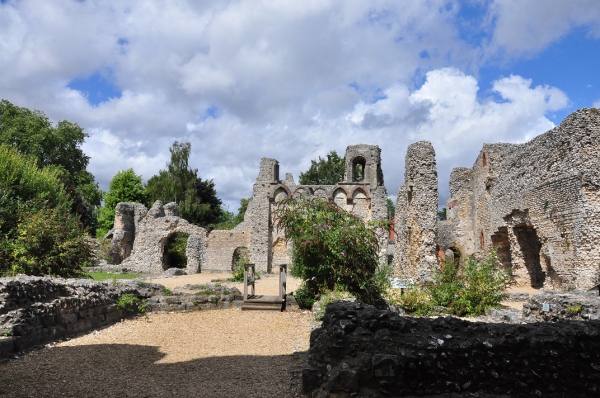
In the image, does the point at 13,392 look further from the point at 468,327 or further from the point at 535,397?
the point at 535,397

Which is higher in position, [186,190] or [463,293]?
[186,190]

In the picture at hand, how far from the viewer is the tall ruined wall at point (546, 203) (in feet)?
40.4

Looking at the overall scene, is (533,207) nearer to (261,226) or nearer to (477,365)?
(477,365)

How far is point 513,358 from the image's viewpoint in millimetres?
4000

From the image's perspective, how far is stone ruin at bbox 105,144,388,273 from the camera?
24.9 meters

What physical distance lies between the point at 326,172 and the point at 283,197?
Result: 1912 cm

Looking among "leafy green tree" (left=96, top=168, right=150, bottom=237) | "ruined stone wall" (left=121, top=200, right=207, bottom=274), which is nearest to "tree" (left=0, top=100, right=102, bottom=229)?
"leafy green tree" (left=96, top=168, right=150, bottom=237)

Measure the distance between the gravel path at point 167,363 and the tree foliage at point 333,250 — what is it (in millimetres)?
1622

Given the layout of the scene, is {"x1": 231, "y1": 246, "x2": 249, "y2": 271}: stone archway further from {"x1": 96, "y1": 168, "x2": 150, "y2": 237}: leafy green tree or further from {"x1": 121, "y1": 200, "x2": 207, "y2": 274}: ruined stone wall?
{"x1": 96, "y1": 168, "x2": 150, "y2": 237}: leafy green tree

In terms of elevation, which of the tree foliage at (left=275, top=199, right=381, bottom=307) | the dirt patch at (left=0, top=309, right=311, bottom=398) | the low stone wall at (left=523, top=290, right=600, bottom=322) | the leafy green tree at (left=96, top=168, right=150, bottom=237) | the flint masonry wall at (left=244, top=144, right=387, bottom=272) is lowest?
the dirt patch at (left=0, top=309, right=311, bottom=398)

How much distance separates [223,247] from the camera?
86.6 feet

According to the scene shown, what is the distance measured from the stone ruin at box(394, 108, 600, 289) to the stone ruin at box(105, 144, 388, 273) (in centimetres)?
712

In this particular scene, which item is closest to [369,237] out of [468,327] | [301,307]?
[301,307]

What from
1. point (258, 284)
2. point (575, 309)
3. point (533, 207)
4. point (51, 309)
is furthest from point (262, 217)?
point (575, 309)
